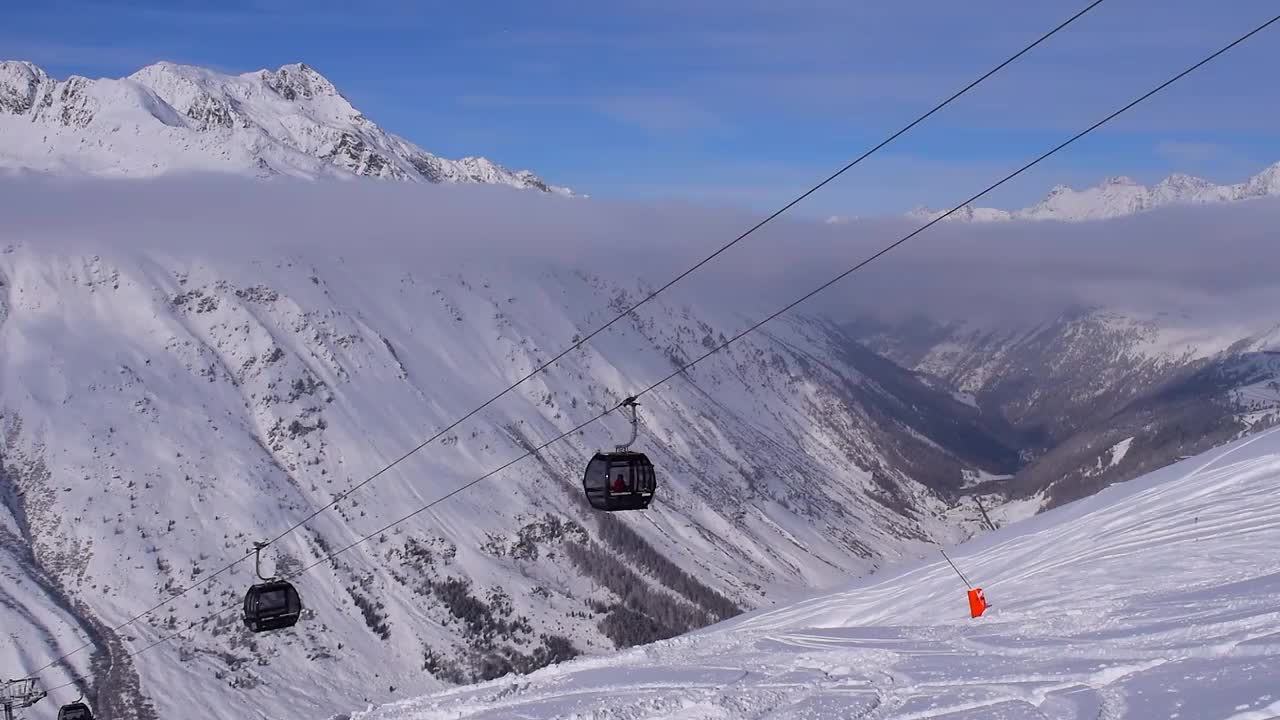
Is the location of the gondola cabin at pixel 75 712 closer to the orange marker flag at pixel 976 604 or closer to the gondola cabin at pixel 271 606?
the gondola cabin at pixel 271 606

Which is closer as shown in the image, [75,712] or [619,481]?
[619,481]

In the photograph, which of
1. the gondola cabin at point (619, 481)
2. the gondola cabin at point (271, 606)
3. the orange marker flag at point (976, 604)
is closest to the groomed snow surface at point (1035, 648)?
the orange marker flag at point (976, 604)

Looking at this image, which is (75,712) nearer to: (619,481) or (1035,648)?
(619,481)

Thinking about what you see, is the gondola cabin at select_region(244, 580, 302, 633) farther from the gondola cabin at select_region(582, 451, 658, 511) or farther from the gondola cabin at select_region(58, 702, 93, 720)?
the gondola cabin at select_region(582, 451, 658, 511)

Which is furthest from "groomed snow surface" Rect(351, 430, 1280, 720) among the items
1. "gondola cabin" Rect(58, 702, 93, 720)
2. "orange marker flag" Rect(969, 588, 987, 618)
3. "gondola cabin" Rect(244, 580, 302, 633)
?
"gondola cabin" Rect(58, 702, 93, 720)

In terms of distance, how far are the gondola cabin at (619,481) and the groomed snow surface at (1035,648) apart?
17.8ft

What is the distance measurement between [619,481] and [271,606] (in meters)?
23.9

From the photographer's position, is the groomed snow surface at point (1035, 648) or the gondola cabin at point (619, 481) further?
the gondola cabin at point (619, 481)

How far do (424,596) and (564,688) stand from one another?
171673mm

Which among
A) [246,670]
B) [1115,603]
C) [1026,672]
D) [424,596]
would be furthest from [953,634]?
[424,596]

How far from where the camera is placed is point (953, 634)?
2322 centimetres

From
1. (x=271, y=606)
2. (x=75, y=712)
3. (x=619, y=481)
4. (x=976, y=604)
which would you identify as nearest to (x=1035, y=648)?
(x=976, y=604)

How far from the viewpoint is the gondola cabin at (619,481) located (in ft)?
114

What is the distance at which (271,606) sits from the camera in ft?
167
